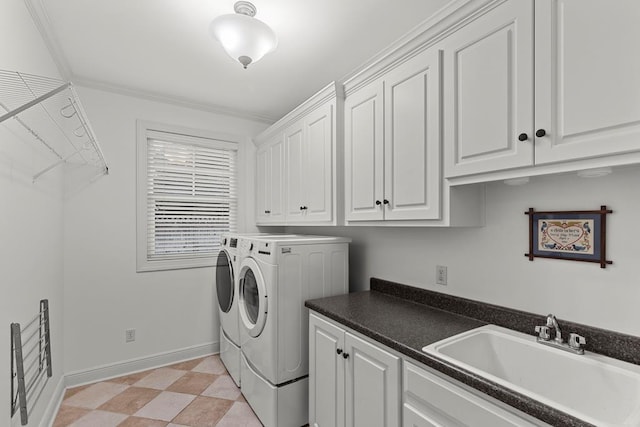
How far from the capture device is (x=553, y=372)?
1.21m

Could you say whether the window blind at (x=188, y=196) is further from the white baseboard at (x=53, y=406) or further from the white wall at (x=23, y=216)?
the white baseboard at (x=53, y=406)

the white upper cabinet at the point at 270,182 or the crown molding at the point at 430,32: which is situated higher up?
the crown molding at the point at 430,32

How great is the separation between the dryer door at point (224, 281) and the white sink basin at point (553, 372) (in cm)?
188

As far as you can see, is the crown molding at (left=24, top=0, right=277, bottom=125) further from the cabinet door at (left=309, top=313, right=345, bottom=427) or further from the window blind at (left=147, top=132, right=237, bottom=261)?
the cabinet door at (left=309, top=313, right=345, bottom=427)

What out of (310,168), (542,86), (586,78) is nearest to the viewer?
(586,78)

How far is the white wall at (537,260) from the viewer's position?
1.18 metres

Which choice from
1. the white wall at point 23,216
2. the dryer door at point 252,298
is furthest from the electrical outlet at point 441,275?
the white wall at point 23,216

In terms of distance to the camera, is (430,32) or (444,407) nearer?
(444,407)

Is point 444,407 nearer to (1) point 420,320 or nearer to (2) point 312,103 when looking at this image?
(1) point 420,320

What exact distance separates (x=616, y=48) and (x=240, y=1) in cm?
160

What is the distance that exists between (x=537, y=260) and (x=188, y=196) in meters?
2.92

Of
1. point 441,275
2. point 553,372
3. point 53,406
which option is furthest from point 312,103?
point 53,406

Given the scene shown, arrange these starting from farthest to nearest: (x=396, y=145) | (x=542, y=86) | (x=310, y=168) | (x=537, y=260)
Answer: (x=310, y=168) < (x=396, y=145) < (x=537, y=260) < (x=542, y=86)

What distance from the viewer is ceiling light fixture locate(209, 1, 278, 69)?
5.11ft
